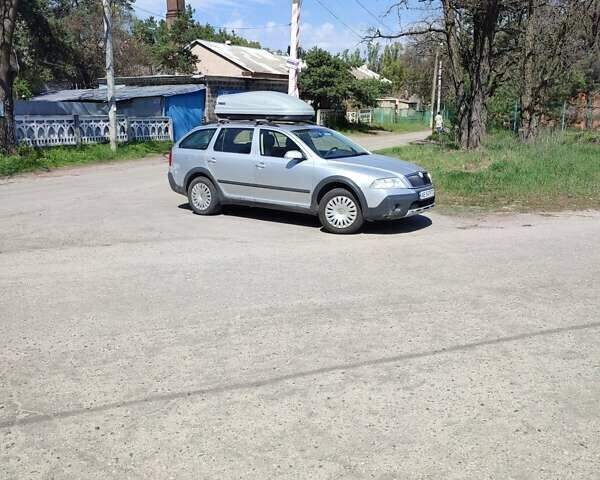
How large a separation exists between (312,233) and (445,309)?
373 cm

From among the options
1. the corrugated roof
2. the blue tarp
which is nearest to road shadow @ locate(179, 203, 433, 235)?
the blue tarp

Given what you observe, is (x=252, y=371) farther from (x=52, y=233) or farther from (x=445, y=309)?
(x=52, y=233)

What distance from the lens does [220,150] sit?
9.88m

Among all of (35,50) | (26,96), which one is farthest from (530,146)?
(35,50)

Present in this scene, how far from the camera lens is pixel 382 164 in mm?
8969

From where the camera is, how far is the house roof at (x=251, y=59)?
3647 centimetres

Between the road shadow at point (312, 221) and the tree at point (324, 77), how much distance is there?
29755 millimetres

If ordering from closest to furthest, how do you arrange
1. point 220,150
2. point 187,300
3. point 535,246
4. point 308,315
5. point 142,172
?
point 308,315, point 187,300, point 535,246, point 220,150, point 142,172

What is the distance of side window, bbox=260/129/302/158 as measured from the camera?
9242mm

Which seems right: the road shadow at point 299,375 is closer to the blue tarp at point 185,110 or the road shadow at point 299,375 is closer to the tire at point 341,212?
the tire at point 341,212

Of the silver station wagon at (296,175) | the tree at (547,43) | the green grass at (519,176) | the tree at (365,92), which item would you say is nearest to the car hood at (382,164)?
the silver station wagon at (296,175)

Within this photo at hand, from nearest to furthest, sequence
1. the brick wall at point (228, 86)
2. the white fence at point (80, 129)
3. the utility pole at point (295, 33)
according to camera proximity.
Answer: the utility pole at point (295, 33) → the white fence at point (80, 129) → the brick wall at point (228, 86)

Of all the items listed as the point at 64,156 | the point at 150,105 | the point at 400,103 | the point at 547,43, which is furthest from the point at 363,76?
the point at 64,156

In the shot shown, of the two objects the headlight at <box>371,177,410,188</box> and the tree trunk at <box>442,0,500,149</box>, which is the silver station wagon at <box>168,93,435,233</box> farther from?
the tree trunk at <box>442,0,500,149</box>
